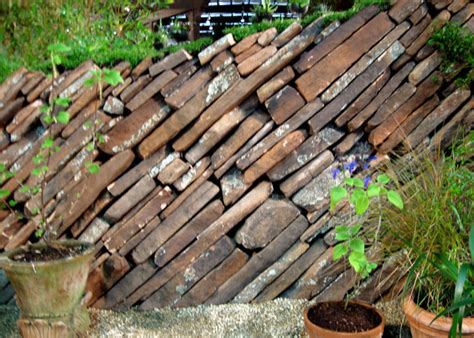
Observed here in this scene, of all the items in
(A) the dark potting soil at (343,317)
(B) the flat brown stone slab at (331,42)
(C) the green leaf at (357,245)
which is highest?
(B) the flat brown stone slab at (331,42)

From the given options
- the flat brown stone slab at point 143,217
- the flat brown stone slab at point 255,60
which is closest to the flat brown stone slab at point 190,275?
the flat brown stone slab at point 143,217

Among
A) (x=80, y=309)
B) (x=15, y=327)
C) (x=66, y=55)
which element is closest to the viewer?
(x=80, y=309)

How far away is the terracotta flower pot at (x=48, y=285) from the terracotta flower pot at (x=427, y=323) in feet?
5.00

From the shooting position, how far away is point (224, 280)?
3043mm

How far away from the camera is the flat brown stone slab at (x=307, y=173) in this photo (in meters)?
2.92

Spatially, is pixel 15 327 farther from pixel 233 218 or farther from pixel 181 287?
pixel 233 218

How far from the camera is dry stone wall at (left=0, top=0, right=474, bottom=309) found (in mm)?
2898

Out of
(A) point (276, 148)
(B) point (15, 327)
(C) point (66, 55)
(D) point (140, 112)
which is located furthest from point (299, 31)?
Answer: (B) point (15, 327)

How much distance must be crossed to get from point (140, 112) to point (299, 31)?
3.16ft

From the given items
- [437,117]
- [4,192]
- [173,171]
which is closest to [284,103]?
[173,171]

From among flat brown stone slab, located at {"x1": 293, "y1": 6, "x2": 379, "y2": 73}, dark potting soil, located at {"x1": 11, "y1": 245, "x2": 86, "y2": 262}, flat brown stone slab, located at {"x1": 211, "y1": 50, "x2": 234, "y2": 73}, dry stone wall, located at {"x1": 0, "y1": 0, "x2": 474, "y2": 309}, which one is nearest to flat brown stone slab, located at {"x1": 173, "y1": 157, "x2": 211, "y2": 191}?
dry stone wall, located at {"x1": 0, "y1": 0, "x2": 474, "y2": 309}

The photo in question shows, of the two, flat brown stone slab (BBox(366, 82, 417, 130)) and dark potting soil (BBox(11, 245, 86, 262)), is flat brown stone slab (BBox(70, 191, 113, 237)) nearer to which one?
dark potting soil (BBox(11, 245, 86, 262))

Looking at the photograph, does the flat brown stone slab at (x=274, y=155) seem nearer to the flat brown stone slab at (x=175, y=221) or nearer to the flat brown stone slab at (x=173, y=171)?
the flat brown stone slab at (x=175, y=221)

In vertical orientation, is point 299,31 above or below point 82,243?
above
